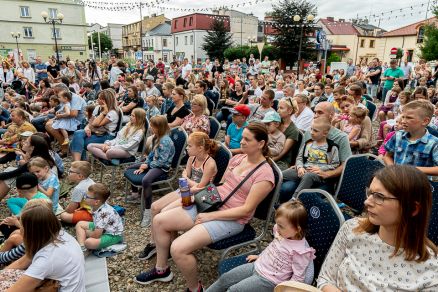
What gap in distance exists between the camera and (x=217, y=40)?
41781mm

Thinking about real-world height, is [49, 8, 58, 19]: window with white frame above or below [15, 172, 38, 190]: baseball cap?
above

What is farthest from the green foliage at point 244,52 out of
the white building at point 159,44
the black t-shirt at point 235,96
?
the black t-shirt at point 235,96

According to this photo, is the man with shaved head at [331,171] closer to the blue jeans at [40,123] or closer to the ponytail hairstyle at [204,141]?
the ponytail hairstyle at [204,141]

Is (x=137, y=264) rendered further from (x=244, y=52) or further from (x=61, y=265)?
(x=244, y=52)

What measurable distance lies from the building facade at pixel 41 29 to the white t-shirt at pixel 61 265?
39635mm

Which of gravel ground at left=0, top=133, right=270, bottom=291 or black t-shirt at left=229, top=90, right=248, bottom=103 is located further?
black t-shirt at left=229, top=90, right=248, bottom=103

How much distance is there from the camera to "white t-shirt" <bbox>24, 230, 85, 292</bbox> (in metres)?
2.04

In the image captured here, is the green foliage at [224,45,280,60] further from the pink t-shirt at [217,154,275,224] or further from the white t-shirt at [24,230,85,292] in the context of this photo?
the white t-shirt at [24,230,85,292]

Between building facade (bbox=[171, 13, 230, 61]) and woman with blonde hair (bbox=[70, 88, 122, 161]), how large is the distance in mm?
44844

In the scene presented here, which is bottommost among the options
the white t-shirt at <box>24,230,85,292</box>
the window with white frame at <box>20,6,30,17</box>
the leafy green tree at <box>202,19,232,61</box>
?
the white t-shirt at <box>24,230,85,292</box>

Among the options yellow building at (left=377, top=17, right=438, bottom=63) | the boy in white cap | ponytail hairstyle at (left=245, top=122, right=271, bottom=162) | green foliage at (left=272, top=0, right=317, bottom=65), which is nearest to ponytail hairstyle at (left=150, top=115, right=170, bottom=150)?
the boy in white cap

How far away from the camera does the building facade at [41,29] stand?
1471 inches

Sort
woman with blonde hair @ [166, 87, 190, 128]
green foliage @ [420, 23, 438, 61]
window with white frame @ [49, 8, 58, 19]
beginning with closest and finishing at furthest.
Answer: woman with blonde hair @ [166, 87, 190, 128] → green foliage @ [420, 23, 438, 61] → window with white frame @ [49, 8, 58, 19]

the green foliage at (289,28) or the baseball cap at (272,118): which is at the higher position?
the green foliage at (289,28)
